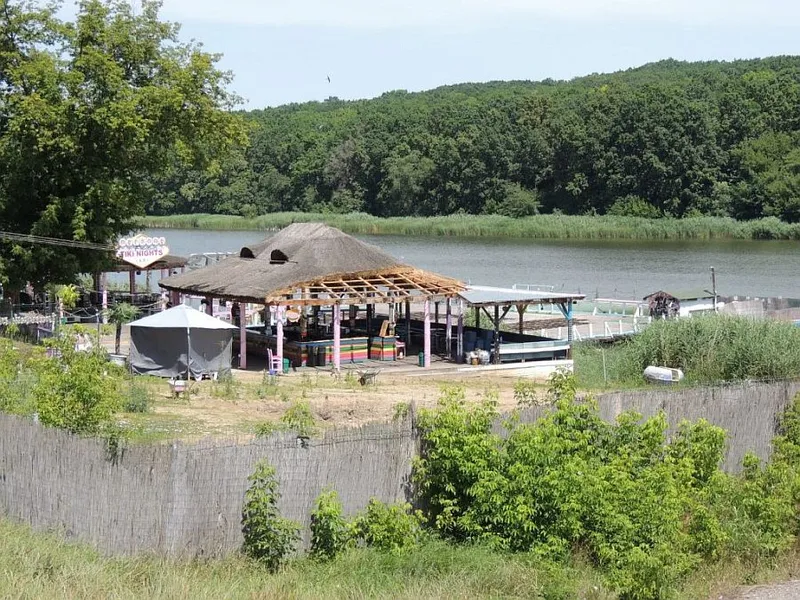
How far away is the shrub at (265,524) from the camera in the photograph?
1278cm

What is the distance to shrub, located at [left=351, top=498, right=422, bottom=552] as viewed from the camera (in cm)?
1319

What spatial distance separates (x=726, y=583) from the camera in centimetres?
1400

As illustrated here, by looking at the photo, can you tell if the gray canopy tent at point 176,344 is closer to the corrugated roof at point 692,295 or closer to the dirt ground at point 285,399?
the dirt ground at point 285,399

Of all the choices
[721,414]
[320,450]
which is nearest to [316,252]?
[721,414]

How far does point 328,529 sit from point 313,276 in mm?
17956

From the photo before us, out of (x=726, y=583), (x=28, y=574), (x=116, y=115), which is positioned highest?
(x=116, y=115)

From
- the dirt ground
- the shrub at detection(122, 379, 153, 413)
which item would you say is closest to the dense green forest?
the dirt ground

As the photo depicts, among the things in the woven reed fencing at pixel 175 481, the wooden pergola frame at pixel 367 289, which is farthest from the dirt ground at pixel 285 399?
the woven reed fencing at pixel 175 481

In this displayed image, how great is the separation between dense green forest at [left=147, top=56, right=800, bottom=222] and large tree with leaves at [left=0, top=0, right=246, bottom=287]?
6127cm

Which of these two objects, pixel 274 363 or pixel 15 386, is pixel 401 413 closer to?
pixel 15 386

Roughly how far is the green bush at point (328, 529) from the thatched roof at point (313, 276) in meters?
16.6

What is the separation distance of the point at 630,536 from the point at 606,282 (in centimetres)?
5220

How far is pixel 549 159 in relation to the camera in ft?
404

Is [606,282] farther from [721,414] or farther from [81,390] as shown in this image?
[81,390]
